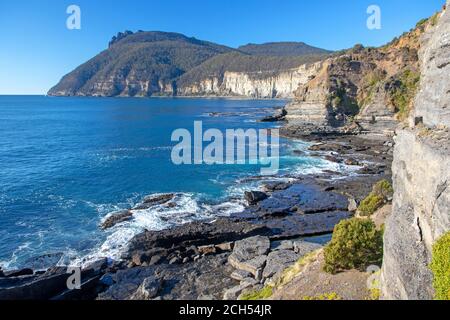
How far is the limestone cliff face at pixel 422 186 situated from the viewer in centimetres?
1067

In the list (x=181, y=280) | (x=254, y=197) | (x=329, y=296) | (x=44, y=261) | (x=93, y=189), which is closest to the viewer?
(x=329, y=296)

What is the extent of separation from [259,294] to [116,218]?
1840 centimetres

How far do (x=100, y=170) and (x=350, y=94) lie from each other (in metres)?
66.8

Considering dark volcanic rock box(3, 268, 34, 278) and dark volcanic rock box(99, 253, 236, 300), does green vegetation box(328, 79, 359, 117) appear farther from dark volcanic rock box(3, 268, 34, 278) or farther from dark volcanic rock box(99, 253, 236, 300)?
dark volcanic rock box(3, 268, 34, 278)

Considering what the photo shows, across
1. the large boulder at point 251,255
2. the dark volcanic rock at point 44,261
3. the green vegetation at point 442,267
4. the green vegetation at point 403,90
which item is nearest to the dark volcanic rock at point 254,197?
the large boulder at point 251,255

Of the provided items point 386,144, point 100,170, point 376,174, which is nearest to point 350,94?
point 386,144

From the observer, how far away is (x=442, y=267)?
9.74 m

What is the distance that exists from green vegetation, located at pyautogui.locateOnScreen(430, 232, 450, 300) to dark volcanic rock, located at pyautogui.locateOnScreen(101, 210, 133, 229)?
26858 mm

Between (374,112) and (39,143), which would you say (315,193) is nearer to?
(374,112)

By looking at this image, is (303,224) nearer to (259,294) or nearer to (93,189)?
(259,294)

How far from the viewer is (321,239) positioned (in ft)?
95.5

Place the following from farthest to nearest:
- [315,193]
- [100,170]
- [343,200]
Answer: [100,170], [315,193], [343,200]

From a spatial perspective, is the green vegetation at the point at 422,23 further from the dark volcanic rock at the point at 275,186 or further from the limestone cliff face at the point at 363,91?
the dark volcanic rock at the point at 275,186

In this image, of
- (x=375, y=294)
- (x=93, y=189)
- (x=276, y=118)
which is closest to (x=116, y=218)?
(x=93, y=189)
